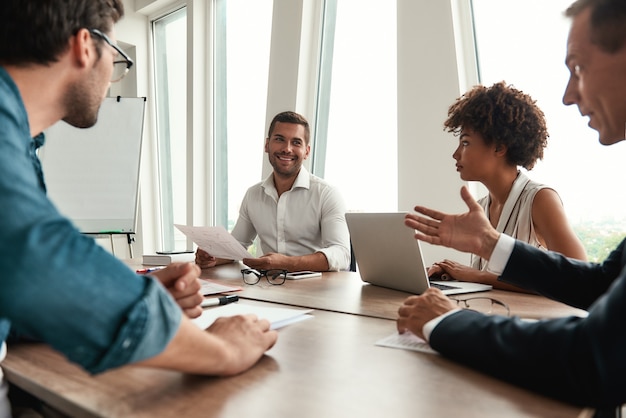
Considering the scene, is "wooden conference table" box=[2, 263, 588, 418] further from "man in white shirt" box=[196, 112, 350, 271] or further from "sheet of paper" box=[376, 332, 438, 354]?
"man in white shirt" box=[196, 112, 350, 271]

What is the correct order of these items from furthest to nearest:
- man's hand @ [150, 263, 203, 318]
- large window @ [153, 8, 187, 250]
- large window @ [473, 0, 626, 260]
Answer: large window @ [153, 8, 187, 250]
large window @ [473, 0, 626, 260]
man's hand @ [150, 263, 203, 318]

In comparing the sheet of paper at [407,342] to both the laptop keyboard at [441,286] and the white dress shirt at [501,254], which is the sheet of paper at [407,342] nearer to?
the white dress shirt at [501,254]

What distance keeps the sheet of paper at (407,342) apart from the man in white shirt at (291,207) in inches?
58.5

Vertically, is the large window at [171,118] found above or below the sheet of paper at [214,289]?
above

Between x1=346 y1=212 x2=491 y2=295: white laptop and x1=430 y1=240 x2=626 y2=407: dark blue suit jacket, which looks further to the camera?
x1=346 y1=212 x2=491 y2=295: white laptop

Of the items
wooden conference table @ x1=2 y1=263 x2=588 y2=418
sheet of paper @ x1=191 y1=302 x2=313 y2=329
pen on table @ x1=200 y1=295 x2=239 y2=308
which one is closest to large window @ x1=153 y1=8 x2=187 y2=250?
pen on table @ x1=200 y1=295 x2=239 y2=308

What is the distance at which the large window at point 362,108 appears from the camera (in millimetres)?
3477

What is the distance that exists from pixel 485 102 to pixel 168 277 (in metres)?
1.66

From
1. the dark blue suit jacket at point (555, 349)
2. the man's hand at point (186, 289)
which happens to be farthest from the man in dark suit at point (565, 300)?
the man's hand at point (186, 289)

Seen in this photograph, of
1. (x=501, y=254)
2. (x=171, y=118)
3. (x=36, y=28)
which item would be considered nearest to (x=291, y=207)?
(x=501, y=254)

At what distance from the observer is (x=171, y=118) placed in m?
5.53

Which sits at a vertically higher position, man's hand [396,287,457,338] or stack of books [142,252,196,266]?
man's hand [396,287,457,338]

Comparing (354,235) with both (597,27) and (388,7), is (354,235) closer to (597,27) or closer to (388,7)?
(597,27)

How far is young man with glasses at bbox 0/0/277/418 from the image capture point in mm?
551
